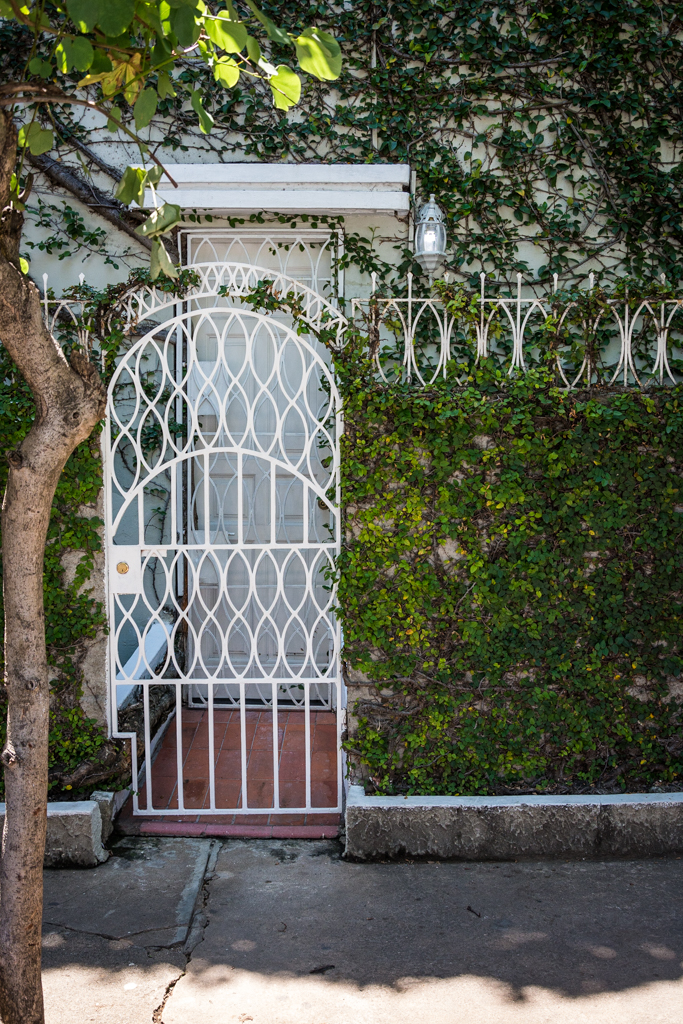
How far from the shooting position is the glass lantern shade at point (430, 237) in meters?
5.11

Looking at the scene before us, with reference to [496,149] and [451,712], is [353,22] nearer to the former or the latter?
[496,149]

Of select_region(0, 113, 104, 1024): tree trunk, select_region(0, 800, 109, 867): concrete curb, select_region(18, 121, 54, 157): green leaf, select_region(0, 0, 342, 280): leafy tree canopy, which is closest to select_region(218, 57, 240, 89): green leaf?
select_region(0, 0, 342, 280): leafy tree canopy

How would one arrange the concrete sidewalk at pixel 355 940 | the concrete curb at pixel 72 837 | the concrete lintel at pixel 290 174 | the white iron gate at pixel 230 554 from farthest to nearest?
the concrete lintel at pixel 290 174 → the white iron gate at pixel 230 554 → the concrete curb at pixel 72 837 → the concrete sidewalk at pixel 355 940

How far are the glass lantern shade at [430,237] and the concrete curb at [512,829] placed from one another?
3.47m

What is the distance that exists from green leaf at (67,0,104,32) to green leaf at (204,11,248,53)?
289 mm

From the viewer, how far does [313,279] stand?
5.37m

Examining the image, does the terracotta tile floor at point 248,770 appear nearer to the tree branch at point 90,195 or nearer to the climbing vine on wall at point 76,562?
the climbing vine on wall at point 76,562

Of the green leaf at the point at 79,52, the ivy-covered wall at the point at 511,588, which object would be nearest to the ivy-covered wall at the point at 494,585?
the ivy-covered wall at the point at 511,588

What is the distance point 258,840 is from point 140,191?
3060 millimetres

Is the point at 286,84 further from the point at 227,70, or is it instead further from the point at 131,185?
the point at 131,185

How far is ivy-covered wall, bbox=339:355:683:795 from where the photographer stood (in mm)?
3648

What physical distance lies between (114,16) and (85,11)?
0.22ft

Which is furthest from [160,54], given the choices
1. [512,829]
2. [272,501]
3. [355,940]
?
[512,829]

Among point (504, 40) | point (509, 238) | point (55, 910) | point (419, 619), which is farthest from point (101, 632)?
point (504, 40)
